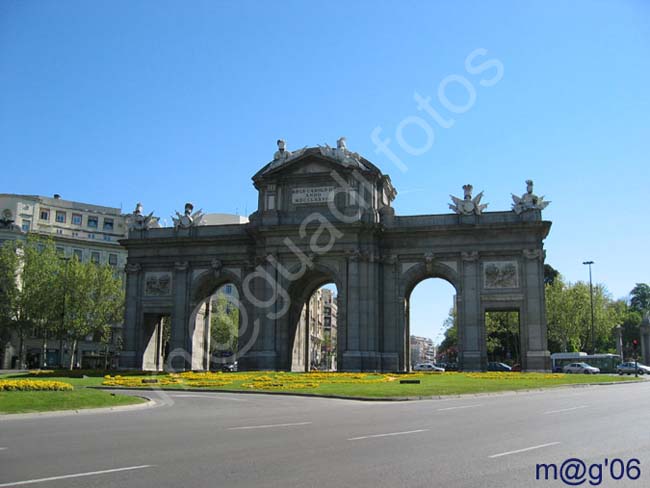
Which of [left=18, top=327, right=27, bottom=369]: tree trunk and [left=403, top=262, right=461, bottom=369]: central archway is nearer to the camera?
[left=403, top=262, right=461, bottom=369]: central archway

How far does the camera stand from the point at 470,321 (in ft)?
211

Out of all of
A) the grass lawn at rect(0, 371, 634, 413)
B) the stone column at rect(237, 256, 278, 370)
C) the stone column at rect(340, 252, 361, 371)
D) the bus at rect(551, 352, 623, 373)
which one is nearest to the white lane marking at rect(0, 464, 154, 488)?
the grass lawn at rect(0, 371, 634, 413)

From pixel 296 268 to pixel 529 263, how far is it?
22341 millimetres

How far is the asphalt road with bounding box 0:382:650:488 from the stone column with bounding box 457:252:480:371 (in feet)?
126

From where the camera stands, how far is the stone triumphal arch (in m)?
63.7

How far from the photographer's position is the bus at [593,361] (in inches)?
3489

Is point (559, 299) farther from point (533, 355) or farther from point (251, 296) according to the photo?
point (251, 296)

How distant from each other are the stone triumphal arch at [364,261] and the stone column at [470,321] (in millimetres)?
95

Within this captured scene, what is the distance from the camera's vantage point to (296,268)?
66.6m

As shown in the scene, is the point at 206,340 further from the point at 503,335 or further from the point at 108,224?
the point at 503,335

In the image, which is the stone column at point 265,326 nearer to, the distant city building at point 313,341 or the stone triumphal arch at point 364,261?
the stone triumphal arch at point 364,261

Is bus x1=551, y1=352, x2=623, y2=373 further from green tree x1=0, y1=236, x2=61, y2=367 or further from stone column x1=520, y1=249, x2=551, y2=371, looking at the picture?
green tree x1=0, y1=236, x2=61, y2=367

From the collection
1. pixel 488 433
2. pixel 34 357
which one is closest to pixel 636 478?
pixel 488 433

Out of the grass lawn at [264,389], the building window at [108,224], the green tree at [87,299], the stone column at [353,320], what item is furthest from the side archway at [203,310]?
the building window at [108,224]
